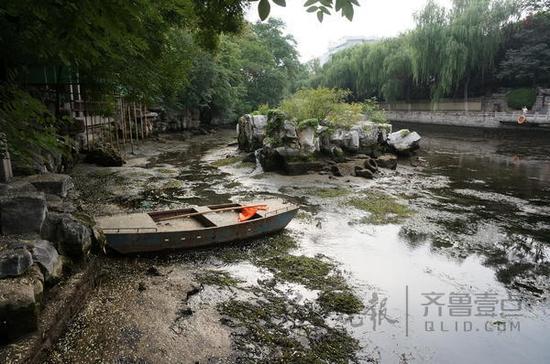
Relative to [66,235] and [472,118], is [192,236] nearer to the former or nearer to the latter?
[66,235]

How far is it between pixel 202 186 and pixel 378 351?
33.3ft

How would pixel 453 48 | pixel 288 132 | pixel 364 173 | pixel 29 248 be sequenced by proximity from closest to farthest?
pixel 29 248, pixel 364 173, pixel 288 132, pixel 453 48

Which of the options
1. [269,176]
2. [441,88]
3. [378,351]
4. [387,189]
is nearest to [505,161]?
[387,189]

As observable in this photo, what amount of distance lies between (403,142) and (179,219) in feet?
51.0

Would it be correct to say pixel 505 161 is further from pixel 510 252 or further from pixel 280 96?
pixel 280 96

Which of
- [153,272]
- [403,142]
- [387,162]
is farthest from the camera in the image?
[403,142]

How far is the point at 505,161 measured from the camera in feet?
68.4

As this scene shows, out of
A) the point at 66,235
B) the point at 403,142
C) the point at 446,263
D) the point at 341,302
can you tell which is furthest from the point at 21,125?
the point at 403,142

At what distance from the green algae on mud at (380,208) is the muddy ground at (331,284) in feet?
0.15


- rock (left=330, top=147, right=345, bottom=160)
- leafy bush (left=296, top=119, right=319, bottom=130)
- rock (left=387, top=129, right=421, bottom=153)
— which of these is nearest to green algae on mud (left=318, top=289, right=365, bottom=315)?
leafy bush (left=296, top=119, right=319, bottom=130)

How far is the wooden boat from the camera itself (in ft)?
23.5

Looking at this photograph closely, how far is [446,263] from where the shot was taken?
812cm

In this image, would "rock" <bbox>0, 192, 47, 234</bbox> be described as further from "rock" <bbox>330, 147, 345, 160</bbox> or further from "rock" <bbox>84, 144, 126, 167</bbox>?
"rock" <bbox>330, 147, 345, 160</bbox>

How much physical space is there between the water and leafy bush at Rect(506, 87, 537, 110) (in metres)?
19.7
